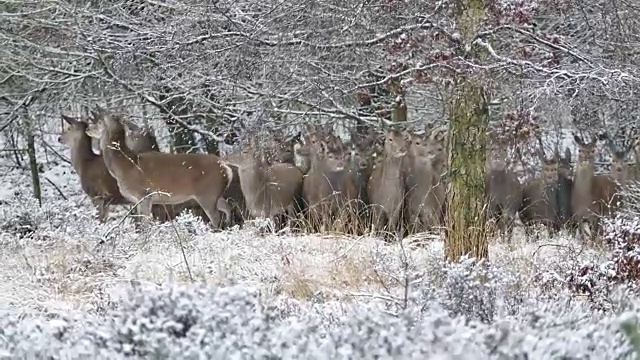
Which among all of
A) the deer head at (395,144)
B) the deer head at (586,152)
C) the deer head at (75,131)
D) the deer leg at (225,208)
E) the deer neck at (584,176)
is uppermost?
the deer head at (75,131)

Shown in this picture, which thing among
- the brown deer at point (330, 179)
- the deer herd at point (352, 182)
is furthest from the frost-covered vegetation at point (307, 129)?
the brown deer at point (330, 179)

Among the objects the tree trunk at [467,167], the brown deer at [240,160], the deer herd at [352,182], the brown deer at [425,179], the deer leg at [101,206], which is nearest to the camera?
the tree trunk at [467,167]

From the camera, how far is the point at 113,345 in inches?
156

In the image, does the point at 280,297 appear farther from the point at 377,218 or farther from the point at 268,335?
the point at 377,218

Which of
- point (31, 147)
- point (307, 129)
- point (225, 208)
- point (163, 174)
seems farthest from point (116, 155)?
point (31, 147)

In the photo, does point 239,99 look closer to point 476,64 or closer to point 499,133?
point 499,133

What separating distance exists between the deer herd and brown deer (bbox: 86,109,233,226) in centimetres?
1

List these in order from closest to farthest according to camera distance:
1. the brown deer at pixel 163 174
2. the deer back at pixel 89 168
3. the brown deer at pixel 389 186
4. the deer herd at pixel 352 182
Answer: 1. the brown deer at pixel 389 186
2. the deer herd at pixel 352 182
3. the brown deer at pixel 163 174
4. the deer back at pixel 89 168

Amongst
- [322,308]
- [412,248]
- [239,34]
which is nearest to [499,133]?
[412,248]

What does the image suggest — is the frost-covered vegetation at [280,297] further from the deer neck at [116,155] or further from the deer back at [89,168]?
the deer back at [89,168]

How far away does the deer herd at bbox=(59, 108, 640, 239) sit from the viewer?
38.1 ft

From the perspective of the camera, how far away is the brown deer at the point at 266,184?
484 inches

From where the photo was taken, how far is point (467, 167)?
7.36 meters

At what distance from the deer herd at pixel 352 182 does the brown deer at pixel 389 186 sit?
0.04ft
